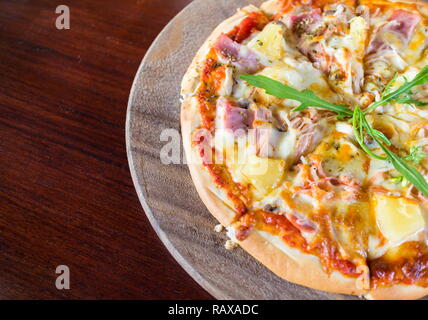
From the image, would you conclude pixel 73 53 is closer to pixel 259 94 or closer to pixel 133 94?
pixel 133 94

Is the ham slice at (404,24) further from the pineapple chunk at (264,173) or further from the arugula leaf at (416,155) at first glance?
the pineapple chunk at (264,173)

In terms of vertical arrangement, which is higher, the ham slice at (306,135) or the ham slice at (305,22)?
the ham slice at (305,22)

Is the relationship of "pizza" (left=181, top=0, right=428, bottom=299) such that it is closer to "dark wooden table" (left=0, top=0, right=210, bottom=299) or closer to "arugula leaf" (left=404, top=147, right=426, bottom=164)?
"arugula leaf" (left=404, top=147, right=426, bottom=164)

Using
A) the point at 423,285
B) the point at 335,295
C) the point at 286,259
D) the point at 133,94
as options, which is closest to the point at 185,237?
the point at 286,259

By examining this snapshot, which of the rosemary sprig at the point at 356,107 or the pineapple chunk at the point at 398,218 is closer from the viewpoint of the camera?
the pineapple chunk at the point at 398,218

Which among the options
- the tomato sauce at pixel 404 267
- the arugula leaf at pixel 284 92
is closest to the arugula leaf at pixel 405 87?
the arugula leaf at pixel 284 92

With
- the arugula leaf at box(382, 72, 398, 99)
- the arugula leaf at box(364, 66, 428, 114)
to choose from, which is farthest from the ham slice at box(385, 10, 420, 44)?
the arugula leaf at box(364, 66, 428, 114)
